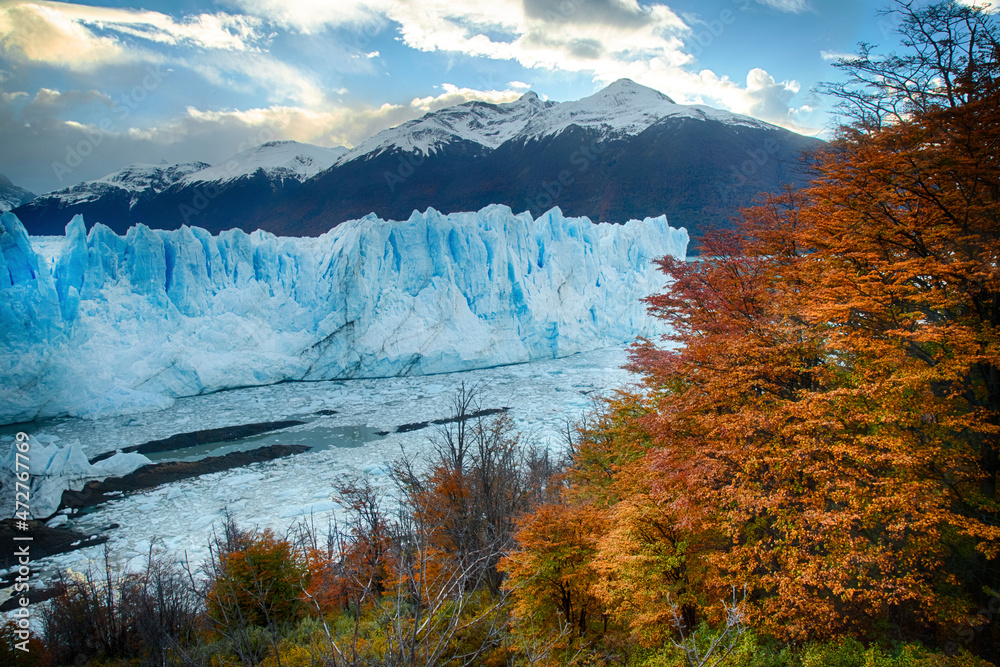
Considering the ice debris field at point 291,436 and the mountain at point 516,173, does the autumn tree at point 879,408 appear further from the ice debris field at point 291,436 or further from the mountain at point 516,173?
the mountain at point 516,173

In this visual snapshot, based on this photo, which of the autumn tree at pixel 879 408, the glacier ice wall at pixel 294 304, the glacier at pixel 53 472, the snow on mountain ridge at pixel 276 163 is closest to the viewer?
the autumn tree at pixel 879 408

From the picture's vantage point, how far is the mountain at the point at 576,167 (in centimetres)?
6266

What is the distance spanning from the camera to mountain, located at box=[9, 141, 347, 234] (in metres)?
54.5

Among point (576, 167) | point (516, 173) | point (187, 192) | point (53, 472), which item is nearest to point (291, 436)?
point (53, 472)

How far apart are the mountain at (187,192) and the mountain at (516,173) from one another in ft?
0.69

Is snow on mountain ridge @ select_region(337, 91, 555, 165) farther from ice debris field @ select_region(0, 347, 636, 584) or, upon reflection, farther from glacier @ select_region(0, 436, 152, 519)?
glacier @ select_region(0, 436, 152, 519)

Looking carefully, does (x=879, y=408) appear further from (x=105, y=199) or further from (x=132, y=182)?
(x=132, y=182)

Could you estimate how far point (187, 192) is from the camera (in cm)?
6962

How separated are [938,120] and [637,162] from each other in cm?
7045

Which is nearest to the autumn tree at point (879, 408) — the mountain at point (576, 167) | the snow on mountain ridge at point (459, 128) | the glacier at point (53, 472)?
the glacier at point (53, 472)

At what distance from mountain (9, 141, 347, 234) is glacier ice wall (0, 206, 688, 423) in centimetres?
3484

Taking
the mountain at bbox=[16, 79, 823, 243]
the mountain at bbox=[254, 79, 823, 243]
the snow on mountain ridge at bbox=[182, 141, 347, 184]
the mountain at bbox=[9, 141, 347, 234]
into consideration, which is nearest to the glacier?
the mountain at bbox=[9, 141, 347, 234]

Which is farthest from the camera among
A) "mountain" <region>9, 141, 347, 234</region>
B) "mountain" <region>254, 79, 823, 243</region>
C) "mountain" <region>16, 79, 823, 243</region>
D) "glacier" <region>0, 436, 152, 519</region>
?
"mountain" <region>254, 79, 823, 243</region>

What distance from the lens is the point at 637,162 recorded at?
69.9 m
